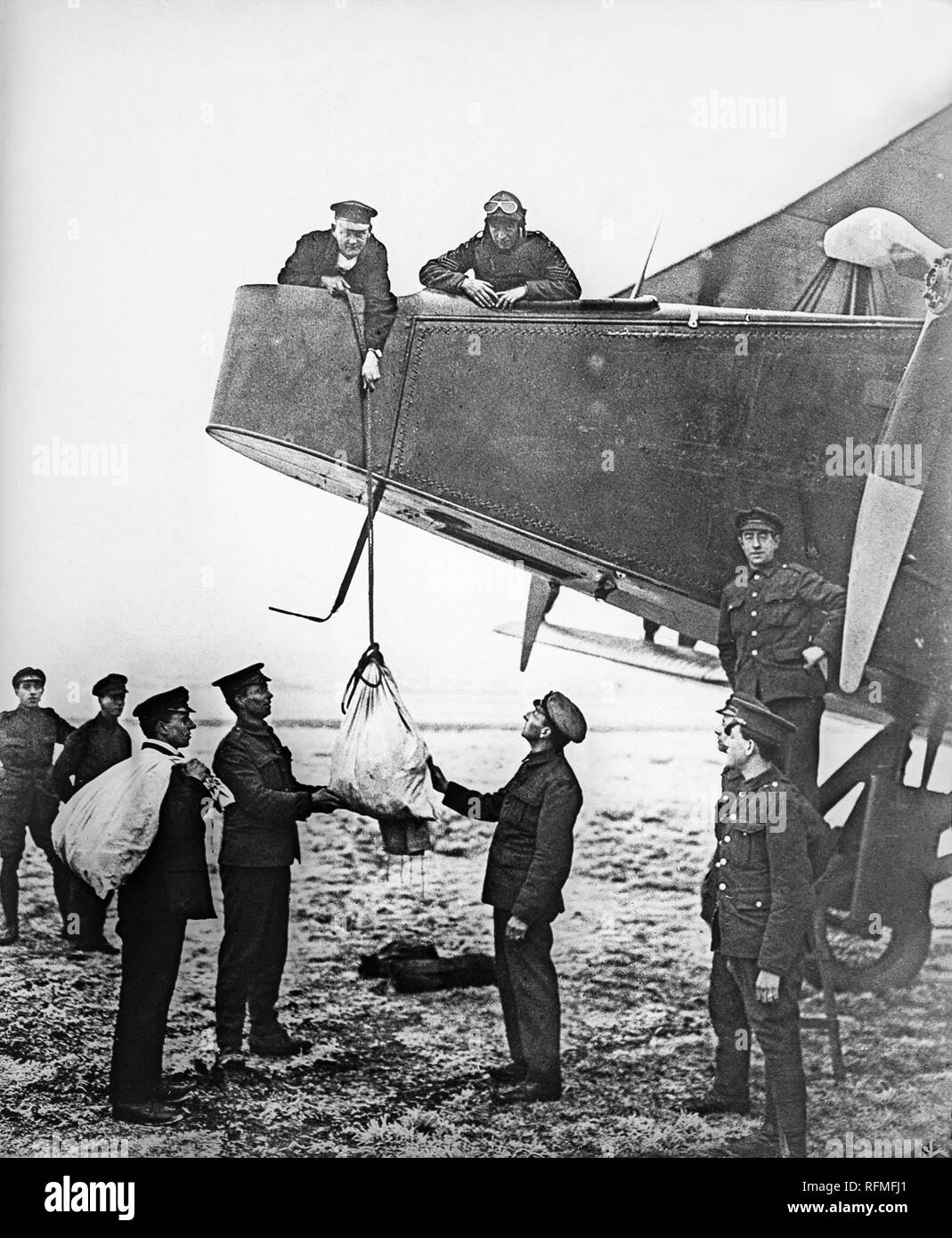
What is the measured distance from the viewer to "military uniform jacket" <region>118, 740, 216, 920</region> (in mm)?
4824

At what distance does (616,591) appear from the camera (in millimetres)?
5051

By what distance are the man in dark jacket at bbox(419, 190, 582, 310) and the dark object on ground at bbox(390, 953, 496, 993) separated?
255 centimetres

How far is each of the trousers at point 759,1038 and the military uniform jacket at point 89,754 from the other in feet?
7.92

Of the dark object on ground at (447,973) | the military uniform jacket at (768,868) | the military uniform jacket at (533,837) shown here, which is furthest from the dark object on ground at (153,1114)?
the military uniform jacket at (768,868)

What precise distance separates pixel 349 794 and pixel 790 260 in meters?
2.71

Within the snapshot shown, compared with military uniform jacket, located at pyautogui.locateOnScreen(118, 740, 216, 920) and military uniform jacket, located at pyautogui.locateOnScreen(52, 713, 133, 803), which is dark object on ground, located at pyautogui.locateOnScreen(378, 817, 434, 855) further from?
military uniform jacket, located at pyautogui.locateOnScreen(52, 713, 133, 803)

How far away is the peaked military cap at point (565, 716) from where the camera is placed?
16.2 feet

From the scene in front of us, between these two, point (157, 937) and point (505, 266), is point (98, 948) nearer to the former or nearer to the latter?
point (157, 937)

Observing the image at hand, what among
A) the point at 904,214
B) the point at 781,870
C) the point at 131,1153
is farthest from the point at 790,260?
the point at 131,1153

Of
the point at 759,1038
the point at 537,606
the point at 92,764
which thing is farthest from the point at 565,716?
the point at 92,764

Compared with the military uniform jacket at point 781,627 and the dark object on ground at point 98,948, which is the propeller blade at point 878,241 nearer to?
the military uniform jacket at point 781,627

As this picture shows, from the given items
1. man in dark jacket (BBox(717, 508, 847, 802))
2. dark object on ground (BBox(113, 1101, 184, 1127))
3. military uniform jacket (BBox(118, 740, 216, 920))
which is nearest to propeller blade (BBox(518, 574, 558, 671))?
man in dark jacket (BBox(717, 508, 847, 802))

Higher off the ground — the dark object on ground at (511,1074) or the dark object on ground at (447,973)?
the dark object on ground at (447,973)
